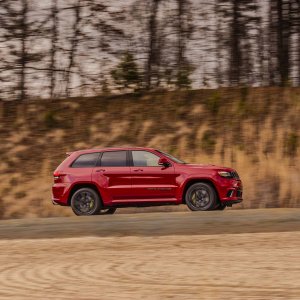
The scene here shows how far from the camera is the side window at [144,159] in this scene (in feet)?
62.3

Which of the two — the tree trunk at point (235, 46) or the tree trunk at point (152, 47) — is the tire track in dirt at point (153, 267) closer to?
the tree trunk at point (235, 46)

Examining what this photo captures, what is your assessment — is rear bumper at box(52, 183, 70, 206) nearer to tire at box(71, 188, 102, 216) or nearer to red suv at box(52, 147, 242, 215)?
red suv at box(52, 147, 242, 215)

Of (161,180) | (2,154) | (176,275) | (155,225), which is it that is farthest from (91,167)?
(176,275)

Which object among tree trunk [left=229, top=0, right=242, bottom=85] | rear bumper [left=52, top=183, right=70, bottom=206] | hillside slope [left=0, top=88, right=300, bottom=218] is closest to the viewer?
rear bumper [left=52, top=183, right=70, bottom=206]

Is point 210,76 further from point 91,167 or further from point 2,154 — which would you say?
point 91,167

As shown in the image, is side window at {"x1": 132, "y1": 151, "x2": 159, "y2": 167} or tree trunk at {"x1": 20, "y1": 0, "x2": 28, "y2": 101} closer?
side window at {"x1": 132, "y1": 151, "x2": 159, "y2": 167}

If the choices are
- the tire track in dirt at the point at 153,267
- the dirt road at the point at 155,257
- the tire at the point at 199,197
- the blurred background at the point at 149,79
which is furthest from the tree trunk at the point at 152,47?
the tire track in dirt at the point at 153,267

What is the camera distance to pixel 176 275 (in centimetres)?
929

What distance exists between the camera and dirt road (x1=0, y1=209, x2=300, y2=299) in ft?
27.3

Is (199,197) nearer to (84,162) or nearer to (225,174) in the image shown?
(225,174)

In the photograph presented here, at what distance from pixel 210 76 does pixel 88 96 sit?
14.1ft

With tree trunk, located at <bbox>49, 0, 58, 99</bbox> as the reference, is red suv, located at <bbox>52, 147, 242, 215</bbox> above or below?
below

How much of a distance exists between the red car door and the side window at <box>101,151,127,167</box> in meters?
0.21

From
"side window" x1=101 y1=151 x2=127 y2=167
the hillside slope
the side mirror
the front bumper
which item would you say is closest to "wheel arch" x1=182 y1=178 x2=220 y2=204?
the front bumper
